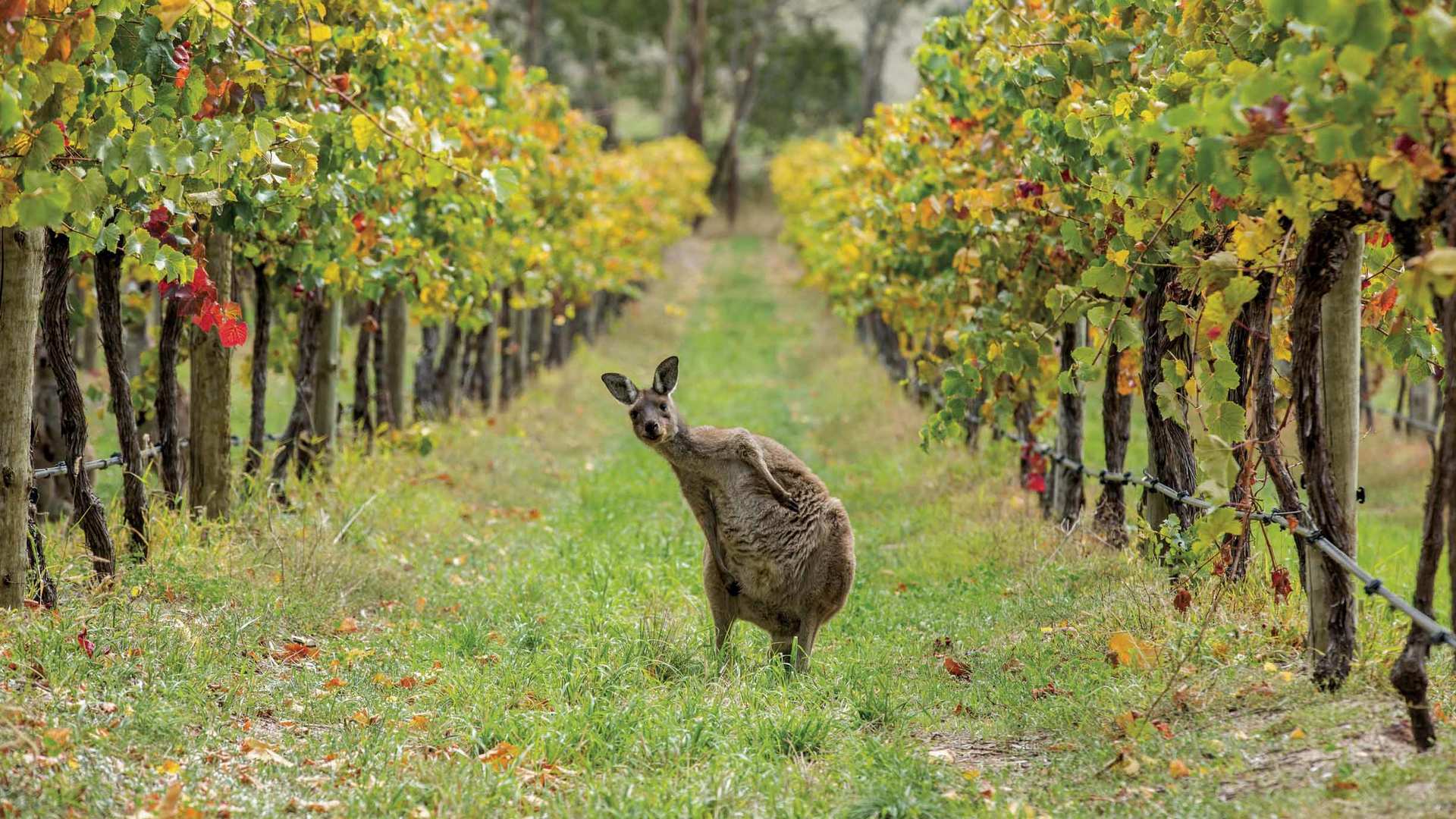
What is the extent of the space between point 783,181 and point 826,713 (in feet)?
107

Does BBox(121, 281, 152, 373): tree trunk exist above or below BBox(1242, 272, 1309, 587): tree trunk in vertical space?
below

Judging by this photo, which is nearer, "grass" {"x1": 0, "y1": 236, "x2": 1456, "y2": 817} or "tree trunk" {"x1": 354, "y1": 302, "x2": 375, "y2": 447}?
"grass" {"x1": 0, "y1": 236, "x2": 1456, "y2": 817}

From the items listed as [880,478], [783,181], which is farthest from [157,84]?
[783,181]

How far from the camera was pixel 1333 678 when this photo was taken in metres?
5.31

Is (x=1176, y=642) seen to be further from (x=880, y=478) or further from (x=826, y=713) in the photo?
(x=880, y=478)

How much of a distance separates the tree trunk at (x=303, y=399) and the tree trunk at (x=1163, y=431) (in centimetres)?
625

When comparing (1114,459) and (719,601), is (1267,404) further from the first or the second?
(719,601)

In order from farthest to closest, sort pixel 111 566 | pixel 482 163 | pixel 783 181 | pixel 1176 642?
pixel 783 181 → pixel 482 163 → pixel 111 566 → pixel 1176 642

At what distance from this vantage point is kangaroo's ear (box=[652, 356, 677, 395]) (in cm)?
671

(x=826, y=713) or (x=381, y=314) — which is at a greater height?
(x=381, y=314)

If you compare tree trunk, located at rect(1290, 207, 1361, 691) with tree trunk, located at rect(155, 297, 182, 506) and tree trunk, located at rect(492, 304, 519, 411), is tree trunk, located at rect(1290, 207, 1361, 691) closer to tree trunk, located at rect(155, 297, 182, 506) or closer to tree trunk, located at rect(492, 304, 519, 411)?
tree trunk, located at rect(155, 297, 182, 506)

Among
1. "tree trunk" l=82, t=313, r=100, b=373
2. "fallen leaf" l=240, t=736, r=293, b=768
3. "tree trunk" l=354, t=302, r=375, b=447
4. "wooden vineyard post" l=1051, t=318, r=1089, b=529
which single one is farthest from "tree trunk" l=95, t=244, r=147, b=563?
"tree trunk" l=82, t=313, r=100, b=373

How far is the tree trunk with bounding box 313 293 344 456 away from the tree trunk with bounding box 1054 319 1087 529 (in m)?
5.92

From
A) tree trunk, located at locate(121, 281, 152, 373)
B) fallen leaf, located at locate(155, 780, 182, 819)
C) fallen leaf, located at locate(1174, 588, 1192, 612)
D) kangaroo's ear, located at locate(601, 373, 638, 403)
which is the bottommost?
fallen leaf, located at locate(155, 780, 182, 819)
